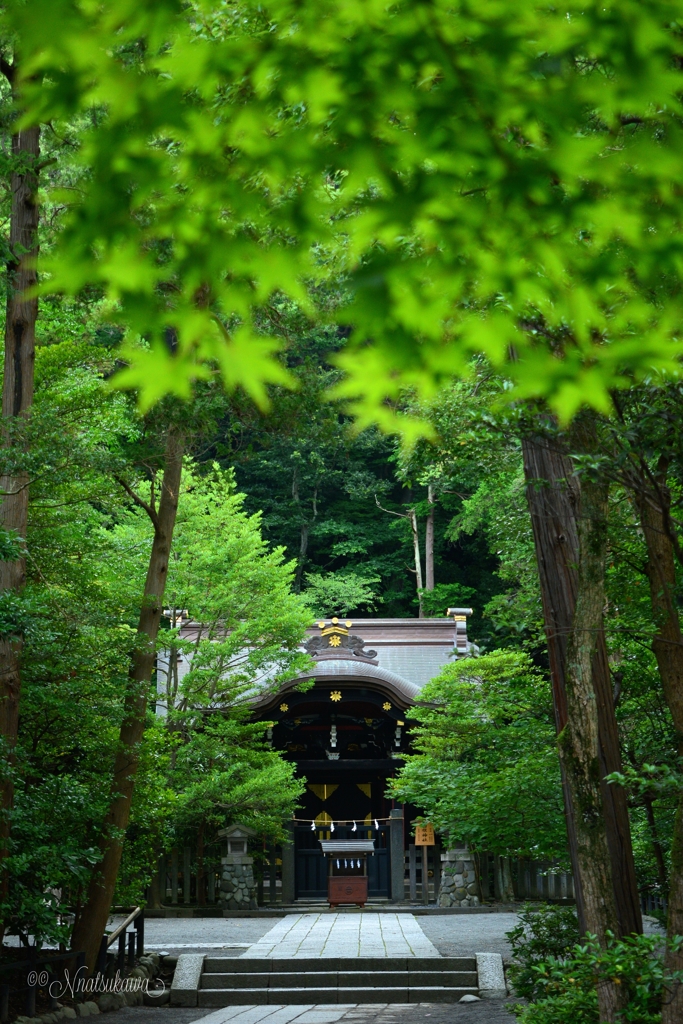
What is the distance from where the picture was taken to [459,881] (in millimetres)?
15406

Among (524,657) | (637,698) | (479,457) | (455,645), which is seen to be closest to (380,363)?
(479,457)

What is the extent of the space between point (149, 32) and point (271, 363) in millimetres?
792

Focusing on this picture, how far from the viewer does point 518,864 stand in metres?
16.0

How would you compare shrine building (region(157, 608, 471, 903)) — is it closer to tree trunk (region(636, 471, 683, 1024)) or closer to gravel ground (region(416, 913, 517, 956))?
gravel ground (region(416, 913, 517, 956))

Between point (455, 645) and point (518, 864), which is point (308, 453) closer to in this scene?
point (455, 645)

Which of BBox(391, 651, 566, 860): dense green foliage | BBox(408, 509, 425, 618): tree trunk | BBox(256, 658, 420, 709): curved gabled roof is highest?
BBox(408, 509, 425, 618): tree trunk

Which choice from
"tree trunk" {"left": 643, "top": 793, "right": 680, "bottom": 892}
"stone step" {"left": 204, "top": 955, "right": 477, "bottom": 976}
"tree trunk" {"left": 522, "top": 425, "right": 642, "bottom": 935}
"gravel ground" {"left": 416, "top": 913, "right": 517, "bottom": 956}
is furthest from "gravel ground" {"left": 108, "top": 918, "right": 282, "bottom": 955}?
"tree trunk" {"left": 522, "top": 425, "right": 642, "bottom": 935}

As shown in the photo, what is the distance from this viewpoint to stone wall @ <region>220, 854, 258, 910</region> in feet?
50.6

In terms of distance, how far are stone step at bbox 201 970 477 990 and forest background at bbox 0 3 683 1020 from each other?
1.48 m

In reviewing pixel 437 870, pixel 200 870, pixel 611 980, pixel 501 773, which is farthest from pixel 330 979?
pixel 437 870

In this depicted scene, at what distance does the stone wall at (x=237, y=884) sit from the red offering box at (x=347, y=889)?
4.37 feet

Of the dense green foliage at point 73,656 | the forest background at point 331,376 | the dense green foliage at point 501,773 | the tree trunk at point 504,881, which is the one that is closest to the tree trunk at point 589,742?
the forest background at point 331,376

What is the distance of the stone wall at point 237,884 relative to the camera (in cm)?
1544

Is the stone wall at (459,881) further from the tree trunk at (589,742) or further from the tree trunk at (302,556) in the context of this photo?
the tree trunk at (302,556)
